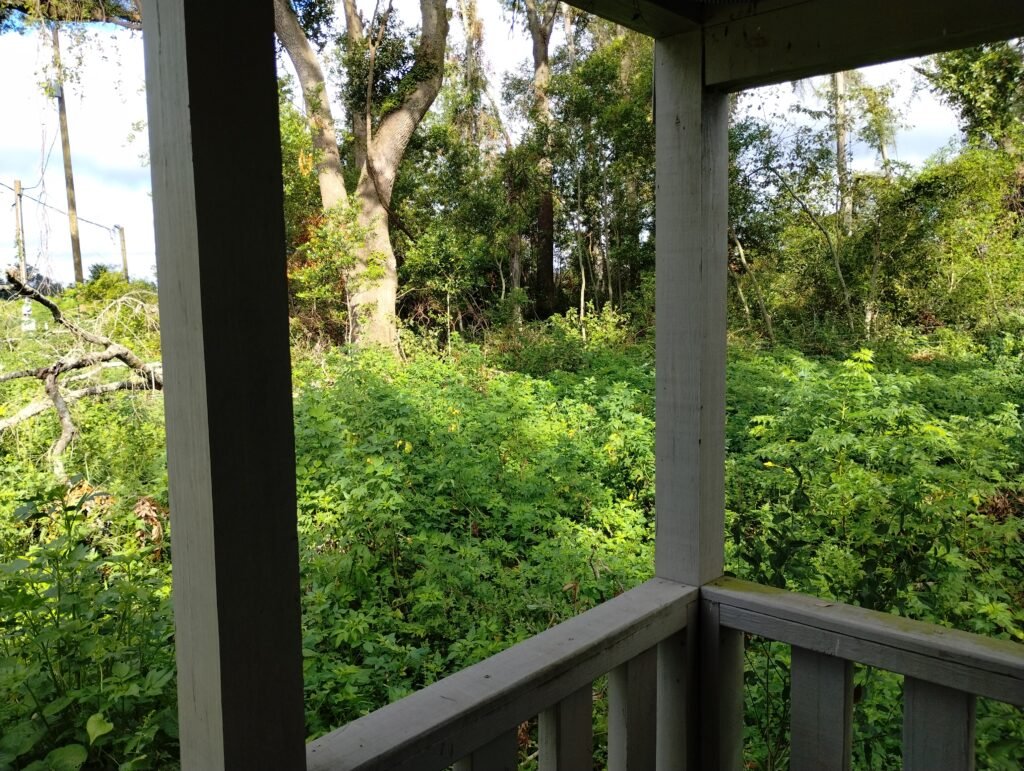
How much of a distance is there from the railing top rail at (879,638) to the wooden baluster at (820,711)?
0.04 m

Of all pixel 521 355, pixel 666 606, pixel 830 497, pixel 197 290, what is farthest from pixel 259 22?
pixel 521 355

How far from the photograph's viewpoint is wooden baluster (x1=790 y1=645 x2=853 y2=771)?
47.5 inches

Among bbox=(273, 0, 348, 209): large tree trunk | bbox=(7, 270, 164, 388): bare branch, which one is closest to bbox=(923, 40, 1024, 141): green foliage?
bbox=(273, 0, 348, 209): large tree trunk

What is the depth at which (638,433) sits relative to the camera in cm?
466

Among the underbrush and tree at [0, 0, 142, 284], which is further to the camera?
tree at [0, 0, 142, 284]

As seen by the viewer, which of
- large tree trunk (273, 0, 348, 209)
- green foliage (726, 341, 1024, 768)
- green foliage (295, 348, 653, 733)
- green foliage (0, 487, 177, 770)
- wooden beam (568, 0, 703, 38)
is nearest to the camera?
wooden beam (568, 0, 703, 38)

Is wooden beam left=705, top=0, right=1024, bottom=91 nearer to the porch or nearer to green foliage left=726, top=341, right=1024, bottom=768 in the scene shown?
the porch

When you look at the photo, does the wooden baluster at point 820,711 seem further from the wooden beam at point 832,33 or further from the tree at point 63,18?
the tree at point 63,18

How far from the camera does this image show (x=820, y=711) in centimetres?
122

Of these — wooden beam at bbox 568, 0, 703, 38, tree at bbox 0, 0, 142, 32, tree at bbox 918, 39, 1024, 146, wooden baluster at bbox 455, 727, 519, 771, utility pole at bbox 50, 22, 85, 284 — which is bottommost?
wooden baluster at bbox 455, 727, 519, 771

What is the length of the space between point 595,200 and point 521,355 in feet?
10.9

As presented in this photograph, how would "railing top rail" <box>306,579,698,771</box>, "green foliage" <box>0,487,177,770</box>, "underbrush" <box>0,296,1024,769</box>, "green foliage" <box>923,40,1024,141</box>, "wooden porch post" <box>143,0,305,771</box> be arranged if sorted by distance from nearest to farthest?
1. "wooden porch post" <box>143,0,305,771</box>
2. "railing top rail" <box>306,579,698,771</box>
3. "green foliage" <box>0,487,177,770</box>
4. "underbrush" <box>0,296,1024,769</box>
5. "green foliage" <box>923,40,1024,141</box>

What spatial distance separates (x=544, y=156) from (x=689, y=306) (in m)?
9.51

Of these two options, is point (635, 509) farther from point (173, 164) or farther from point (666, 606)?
point (173, 164)
